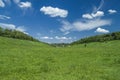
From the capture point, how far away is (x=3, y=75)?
28.5m

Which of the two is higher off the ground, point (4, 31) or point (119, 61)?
point (4, 31)

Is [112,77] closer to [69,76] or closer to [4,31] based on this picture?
[69,76]

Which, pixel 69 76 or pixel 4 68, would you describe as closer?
pixel 69 76

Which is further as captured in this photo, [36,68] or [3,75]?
[36,68]

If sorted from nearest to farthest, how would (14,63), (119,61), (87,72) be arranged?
(87,72) → (14,63) → (119,61)

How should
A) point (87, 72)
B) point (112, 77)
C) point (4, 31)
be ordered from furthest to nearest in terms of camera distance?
point (4, 31) < point (87, 72) < point (112, 77)

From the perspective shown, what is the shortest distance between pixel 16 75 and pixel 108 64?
16.4 m

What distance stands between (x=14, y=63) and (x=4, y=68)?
417cm

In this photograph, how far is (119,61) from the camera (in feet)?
132

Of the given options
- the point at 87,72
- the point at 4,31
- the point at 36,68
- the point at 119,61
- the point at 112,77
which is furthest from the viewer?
the point at 4,31

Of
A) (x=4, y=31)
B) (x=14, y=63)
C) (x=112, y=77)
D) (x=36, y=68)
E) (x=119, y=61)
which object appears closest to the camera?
(x=112, y=77)

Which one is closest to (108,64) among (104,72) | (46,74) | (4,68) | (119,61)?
(119,61)

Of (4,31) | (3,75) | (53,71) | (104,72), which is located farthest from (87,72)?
(4,31)

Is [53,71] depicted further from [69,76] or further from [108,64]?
[108,64]
